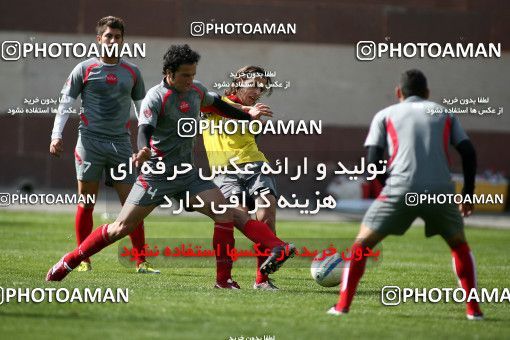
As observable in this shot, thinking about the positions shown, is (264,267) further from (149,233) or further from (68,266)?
(149,233)

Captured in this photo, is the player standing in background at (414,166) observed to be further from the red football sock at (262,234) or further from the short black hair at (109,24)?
the short black hair at (109,24)

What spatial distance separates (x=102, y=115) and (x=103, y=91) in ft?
0.84

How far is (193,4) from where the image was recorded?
27609 mm

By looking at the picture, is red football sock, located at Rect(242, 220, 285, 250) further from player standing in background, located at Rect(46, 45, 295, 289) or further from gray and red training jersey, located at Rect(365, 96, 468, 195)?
gray and red training jersey, located at Rect(365, 96, 468, 195)

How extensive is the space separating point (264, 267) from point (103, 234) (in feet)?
4.79

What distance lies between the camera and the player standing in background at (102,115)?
11805 millimetres

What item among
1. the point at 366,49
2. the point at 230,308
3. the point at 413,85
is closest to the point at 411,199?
the point at 413,85

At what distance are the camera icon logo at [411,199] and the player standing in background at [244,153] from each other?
286 centimetres

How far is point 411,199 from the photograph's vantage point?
8438 mm

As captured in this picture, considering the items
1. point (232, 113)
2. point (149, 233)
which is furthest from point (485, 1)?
point (232, 113)

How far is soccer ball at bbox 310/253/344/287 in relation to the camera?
10.8 meters

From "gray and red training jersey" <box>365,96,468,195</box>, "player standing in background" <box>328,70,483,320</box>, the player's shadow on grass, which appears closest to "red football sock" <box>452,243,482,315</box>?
"player standing in background" <box>328,70,483,320</box>

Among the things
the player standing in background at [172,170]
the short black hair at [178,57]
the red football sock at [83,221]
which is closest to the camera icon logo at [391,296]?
the player standing in background at [172,170]

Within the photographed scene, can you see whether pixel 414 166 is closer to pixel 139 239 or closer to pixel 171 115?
pixel 171 115
